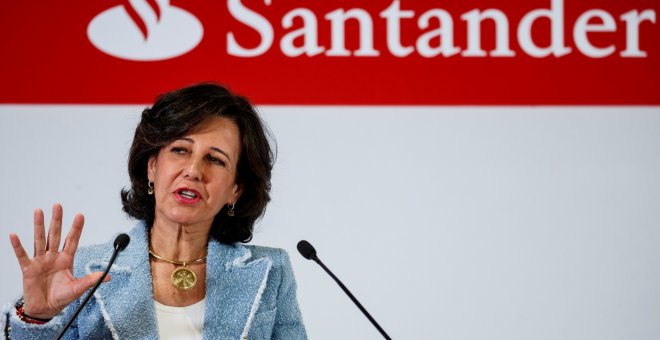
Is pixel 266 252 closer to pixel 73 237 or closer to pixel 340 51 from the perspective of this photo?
pixel 73 237

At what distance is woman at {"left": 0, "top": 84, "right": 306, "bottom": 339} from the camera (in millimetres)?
1809

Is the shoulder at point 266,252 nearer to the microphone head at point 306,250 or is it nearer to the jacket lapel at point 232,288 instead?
the jacket lapel at point 232,288

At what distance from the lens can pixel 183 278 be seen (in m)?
1.90

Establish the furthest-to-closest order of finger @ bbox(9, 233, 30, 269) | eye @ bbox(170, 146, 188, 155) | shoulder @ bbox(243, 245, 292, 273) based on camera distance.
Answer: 1. shoulder @ bbox(243, 245, 292, 273)
2. eye @ bbox(170, 146, 188, 155)
3. finger @ bbox(9, 233, 30, 269)

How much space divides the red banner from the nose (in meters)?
0.91

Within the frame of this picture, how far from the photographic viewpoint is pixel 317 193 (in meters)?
2.73

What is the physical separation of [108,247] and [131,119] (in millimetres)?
895

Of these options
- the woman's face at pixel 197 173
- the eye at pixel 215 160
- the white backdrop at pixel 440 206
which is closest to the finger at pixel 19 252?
the woman's face at pixel 197 173

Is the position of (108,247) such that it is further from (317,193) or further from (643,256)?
(643,256)

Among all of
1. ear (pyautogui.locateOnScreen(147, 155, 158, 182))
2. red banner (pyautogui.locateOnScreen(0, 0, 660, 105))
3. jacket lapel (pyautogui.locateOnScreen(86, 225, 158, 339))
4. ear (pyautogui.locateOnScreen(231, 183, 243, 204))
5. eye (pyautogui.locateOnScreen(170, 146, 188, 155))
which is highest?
red banner (pyautogui.locateOnScreen(0, 0, 660, 105))

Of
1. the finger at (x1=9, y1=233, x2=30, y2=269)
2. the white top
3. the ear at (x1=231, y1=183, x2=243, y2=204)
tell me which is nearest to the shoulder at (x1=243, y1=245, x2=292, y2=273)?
the ear at (x1=231, y1=183, x2=243, y2=204)

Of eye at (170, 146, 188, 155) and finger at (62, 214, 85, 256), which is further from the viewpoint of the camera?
eye at (170, 146, 188, 155)

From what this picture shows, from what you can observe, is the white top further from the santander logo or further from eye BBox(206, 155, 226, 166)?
the santander logo

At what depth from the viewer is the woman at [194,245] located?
1.81m
